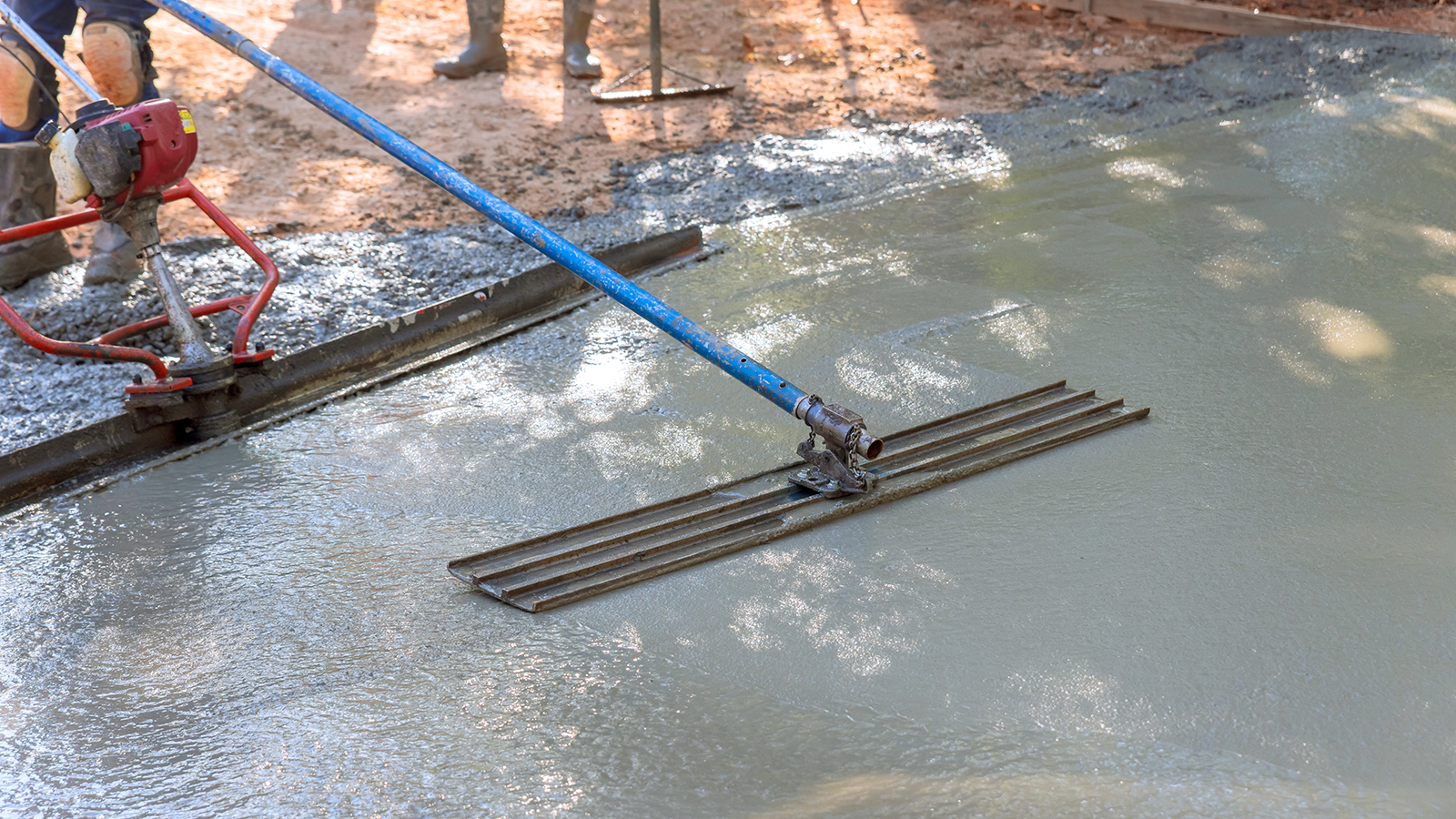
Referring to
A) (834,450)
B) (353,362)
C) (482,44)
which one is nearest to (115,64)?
(353,362)

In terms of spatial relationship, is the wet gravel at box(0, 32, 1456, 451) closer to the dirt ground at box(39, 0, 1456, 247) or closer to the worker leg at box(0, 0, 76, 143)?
the dirt ground at box(39, 0, 1456, 247)

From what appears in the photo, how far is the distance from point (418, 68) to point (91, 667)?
462 cm

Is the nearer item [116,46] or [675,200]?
[116,46]

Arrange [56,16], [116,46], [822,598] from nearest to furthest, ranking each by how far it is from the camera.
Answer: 1. [822,598]
2. [116,46]
3. [56,16]

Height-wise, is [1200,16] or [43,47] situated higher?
[43,47]

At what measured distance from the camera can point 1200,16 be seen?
675cm

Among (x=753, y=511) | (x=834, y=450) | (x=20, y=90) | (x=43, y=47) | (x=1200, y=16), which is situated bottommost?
(x=753, y=511)

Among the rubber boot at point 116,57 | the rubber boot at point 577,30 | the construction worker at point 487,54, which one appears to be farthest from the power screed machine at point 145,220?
the rubber boot at point 577,30

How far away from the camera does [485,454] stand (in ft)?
8.29

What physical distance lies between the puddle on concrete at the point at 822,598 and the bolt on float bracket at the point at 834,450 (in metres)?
0.09

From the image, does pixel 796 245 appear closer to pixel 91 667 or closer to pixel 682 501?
pixel 682 501

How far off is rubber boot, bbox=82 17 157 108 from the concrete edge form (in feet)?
4.37

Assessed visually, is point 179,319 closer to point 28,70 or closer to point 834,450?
point 28,70

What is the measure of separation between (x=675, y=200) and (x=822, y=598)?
8.40 feet
